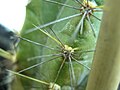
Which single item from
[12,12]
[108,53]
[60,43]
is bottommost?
[108,53]

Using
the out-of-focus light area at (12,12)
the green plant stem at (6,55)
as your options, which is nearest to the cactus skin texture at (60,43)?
the green plant stem at (6,55)

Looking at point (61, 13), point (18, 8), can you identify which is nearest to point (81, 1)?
point (61, 13)

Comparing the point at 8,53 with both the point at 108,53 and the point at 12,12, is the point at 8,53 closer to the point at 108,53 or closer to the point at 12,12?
the point at 12,12

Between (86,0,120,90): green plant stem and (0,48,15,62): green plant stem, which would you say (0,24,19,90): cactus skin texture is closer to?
(0,48,15,62): green plant stem

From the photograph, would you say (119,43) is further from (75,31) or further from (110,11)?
(75,31)

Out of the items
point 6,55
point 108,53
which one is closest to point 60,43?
point 6,55

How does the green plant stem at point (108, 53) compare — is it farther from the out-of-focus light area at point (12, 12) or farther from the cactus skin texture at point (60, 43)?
the out-of-focus light area at point (12, 12)
